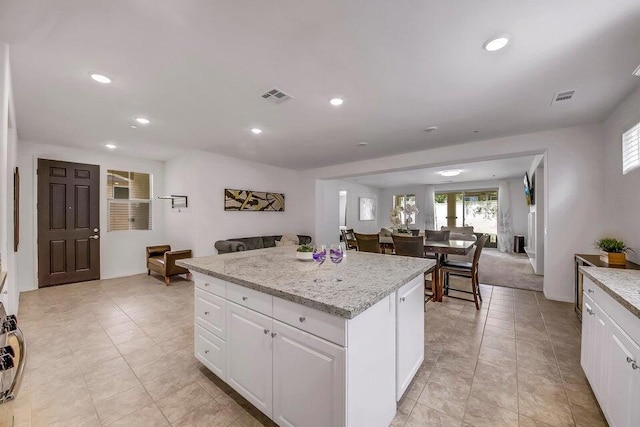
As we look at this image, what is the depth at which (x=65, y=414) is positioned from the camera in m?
1.70

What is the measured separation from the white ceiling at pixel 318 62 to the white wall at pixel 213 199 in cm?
145

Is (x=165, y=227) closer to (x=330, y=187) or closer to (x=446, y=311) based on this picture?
(x=330, y=187)

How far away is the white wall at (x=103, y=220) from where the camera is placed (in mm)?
4301

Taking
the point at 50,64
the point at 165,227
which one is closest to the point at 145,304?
the point at 165,227

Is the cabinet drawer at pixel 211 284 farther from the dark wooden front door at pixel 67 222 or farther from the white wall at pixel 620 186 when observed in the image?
the dark wooden front door at pixel 67 222

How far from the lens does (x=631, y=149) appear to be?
274 cm

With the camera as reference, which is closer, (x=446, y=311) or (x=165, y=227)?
(x=446, y=311)

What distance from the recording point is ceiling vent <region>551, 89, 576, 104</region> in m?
2.61

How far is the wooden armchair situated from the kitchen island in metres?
2.97

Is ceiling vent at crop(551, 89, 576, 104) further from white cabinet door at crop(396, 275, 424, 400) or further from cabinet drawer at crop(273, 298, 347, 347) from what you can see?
cabinet drawer at crop(273, 298, 347, 347)

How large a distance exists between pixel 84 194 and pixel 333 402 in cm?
596

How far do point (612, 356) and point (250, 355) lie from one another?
6.77ft

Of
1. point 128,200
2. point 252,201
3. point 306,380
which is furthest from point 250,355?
point 128,200

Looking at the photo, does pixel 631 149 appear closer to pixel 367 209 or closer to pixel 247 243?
pixel 247 243
